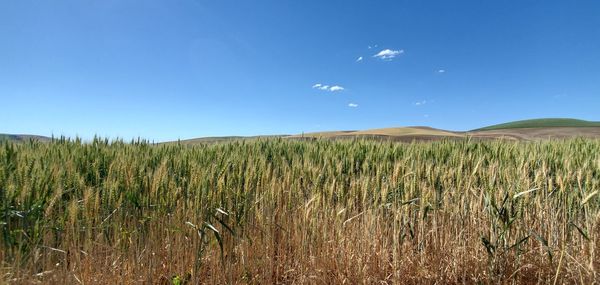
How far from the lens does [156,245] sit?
2.04 meters

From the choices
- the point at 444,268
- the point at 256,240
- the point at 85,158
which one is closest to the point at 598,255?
the point at 444,268

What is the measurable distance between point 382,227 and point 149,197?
1.71 m

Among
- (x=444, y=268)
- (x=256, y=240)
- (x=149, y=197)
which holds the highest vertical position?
(x=149, y=197)

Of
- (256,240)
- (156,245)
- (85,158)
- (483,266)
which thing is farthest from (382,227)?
(85,158)

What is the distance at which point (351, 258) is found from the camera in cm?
211

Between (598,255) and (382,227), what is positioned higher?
(382,227)

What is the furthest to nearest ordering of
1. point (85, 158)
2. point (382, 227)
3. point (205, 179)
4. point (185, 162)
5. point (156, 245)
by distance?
1. point (85, 158)
2. point (185, 162)
3. point (382, 227)
4. point (205, 179)
5. point (156, 245)

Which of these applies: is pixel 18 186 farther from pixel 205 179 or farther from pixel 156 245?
pixel 205 179

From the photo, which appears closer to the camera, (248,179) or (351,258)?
(351,258)

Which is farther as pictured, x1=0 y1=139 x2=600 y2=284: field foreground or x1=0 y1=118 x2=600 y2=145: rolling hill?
x1=0 y1=118 x2=600 y2=145: rolling hill

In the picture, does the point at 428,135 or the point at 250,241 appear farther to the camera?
the point at 428,135

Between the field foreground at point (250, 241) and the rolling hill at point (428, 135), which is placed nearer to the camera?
the field foreground at point (250, 241)

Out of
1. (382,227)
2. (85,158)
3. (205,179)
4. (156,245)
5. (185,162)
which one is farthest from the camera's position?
(85,158)

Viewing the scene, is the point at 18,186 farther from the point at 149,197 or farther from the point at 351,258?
the point at 351,258
